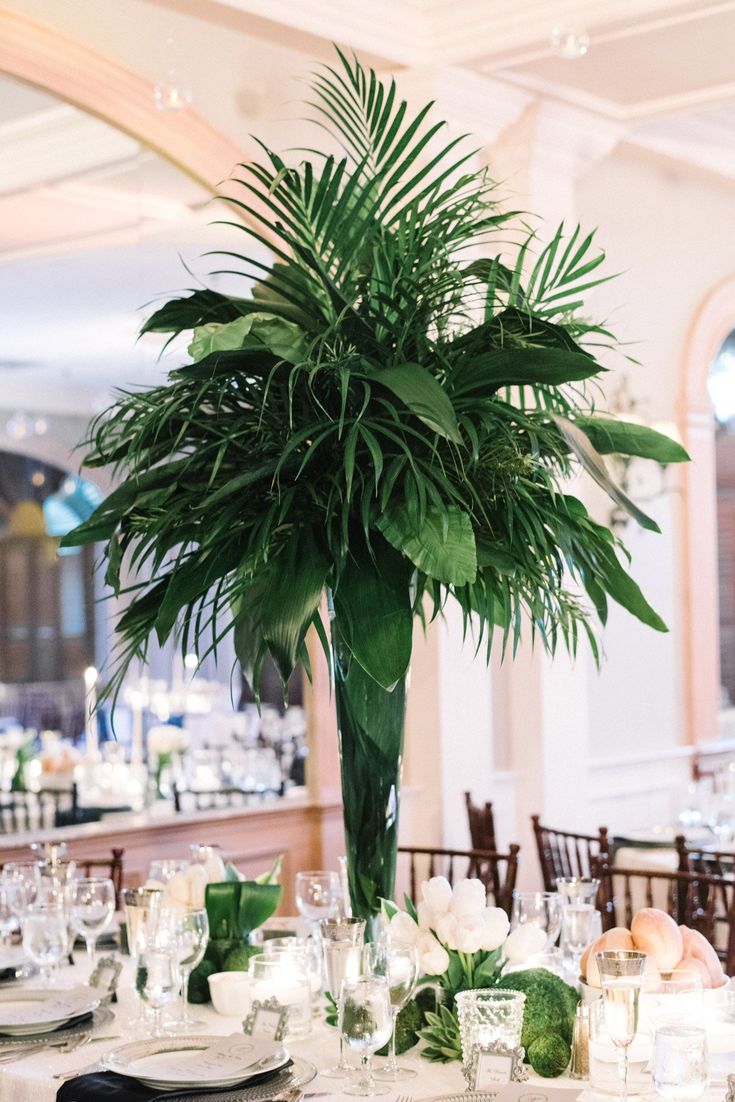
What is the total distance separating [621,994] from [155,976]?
2.51ft

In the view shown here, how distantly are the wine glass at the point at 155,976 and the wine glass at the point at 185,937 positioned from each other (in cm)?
Answer: 2

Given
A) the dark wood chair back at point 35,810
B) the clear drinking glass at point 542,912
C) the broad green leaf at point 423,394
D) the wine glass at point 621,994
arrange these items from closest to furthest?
the wine glass at point 621,994 → the broad green leaf at point 423,394 → the clear drinking glass at point 542,912 → the dark wood chair back at point 35,810

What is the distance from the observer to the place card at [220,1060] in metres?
2.07

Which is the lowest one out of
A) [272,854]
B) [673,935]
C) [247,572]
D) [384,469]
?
[272,854]

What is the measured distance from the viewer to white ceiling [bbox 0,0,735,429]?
16.0 feet

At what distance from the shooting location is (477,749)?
18.7 feet

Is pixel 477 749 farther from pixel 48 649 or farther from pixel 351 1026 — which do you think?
pixel 48 649

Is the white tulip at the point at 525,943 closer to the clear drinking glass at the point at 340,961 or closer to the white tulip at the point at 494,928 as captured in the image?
the white tulip at the point at 494,928

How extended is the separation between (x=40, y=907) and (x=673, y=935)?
3.48ft

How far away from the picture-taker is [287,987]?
2.42 metres

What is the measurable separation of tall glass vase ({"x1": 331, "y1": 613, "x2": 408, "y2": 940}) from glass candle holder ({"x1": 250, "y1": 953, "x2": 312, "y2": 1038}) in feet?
0.42

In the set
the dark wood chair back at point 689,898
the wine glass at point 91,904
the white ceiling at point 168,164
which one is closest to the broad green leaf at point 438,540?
the wine glass at point 91,904

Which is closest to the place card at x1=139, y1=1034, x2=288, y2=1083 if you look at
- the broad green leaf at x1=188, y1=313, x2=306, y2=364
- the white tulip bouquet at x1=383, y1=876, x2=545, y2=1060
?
the white tulip bouquet at x1=383, y1=876, x2=545, y2=1060

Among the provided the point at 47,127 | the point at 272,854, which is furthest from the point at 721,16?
the point at 272,854
